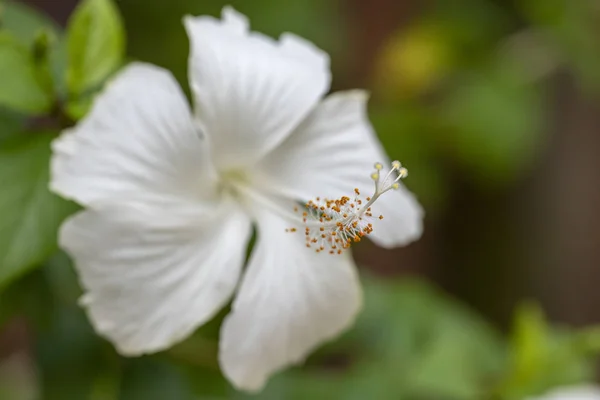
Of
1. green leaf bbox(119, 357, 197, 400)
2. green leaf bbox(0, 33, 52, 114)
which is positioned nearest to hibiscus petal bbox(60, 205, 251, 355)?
green leaf bbox(0, 33, 52, 114)

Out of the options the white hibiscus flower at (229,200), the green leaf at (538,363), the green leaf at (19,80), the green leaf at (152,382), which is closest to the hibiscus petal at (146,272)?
the white hibiscus flower at (229,200)

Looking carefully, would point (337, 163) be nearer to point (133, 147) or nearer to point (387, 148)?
point (133, 147)

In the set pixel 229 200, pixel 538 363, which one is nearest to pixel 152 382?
pixel 229 200

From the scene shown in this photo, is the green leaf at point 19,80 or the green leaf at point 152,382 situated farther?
the green leaf at point 152,382

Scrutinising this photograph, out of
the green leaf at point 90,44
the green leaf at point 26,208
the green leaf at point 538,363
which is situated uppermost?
the green leaf at point 90,44

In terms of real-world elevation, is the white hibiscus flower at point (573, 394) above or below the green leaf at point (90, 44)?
below

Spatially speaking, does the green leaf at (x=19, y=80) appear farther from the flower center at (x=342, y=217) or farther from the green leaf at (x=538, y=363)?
the green leaf at (x=538, y=363)
